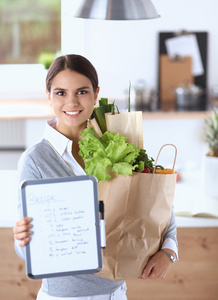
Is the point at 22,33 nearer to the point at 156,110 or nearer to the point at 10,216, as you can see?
the point at 156,110

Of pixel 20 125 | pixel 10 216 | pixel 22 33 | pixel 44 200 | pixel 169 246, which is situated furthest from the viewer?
pixel 22 33

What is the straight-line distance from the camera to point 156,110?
400 centimetres

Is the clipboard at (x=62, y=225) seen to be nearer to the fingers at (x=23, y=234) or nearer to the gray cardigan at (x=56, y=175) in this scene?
the fingers at (x=23, y=234)

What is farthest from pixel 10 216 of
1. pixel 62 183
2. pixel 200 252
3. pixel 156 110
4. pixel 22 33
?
pixel 22 33

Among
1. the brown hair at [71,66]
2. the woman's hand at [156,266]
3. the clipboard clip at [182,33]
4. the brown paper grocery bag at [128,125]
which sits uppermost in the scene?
the clipboard clip at [182,33]

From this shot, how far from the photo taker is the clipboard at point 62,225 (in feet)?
3.71

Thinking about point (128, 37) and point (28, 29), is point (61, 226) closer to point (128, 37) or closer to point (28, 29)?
point (128, 37)

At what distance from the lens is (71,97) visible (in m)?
1.31

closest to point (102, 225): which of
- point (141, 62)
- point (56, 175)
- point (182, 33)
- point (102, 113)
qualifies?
point (56, 175)

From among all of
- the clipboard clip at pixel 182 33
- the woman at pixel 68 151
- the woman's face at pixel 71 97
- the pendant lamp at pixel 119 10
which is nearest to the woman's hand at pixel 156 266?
the woman at pixel 68 151

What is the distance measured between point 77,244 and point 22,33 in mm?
5635

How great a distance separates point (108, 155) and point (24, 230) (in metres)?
0.27

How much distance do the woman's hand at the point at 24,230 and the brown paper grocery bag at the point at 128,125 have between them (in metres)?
0.33

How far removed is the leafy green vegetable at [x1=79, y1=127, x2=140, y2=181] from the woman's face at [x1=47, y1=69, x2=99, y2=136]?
8 cm
